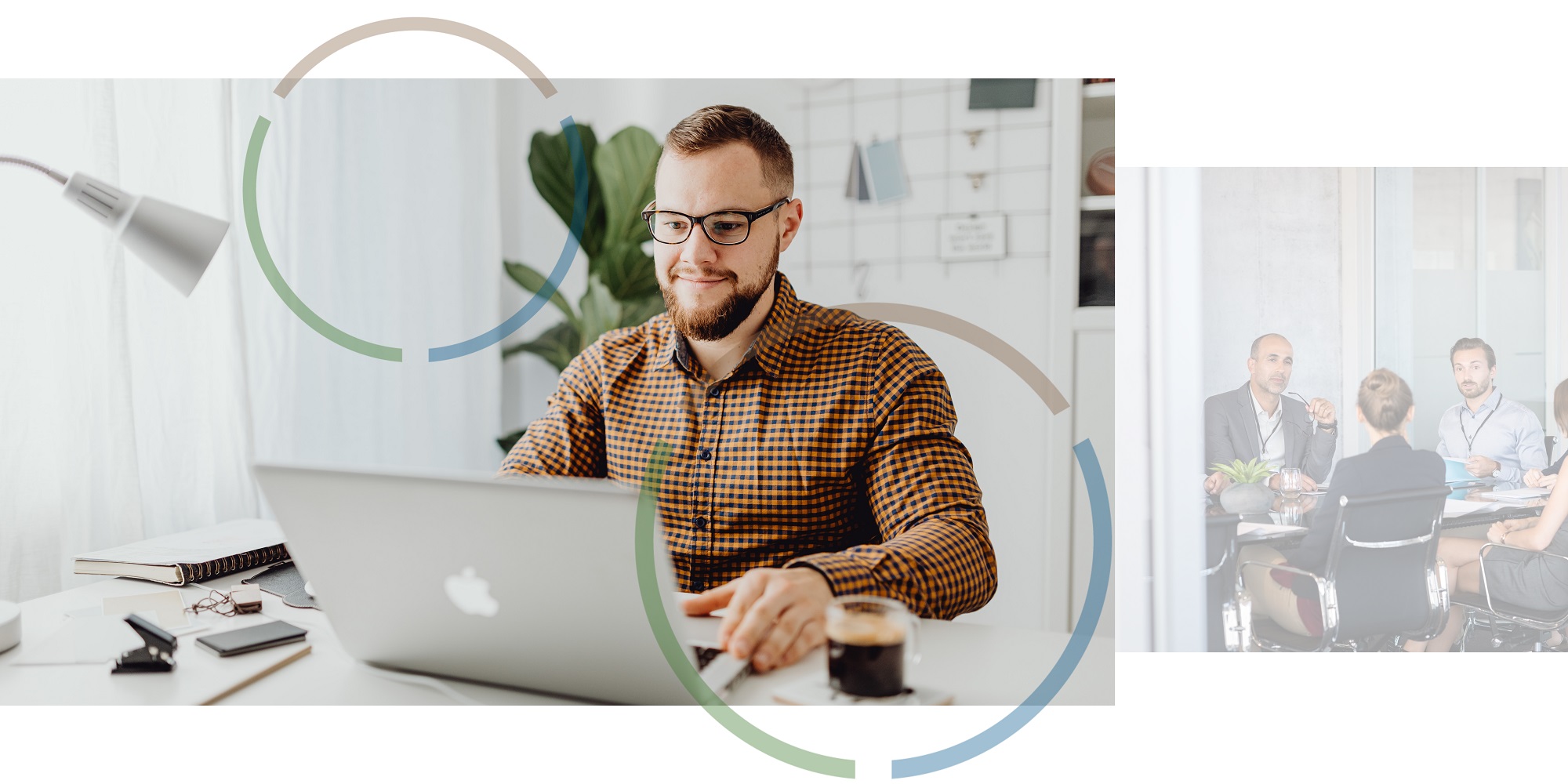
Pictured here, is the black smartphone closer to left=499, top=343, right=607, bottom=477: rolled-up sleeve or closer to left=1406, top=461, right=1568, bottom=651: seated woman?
left=499, top=343, right=607, bottom=477: rolled-up sleeve

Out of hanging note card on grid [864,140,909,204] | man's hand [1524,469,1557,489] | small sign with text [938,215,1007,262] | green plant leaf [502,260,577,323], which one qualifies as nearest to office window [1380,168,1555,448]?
man's hand [1524,469,1557,489]

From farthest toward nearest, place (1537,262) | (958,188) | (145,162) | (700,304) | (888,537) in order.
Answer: (958,188) < (1537,262) < (145,162) < (700,304) < (888,537)

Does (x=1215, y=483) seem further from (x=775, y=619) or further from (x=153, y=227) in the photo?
(x=153, y=227)

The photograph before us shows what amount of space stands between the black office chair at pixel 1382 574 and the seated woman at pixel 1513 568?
25mm

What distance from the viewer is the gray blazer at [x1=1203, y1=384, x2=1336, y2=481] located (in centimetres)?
A: 206

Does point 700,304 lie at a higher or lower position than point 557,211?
lower

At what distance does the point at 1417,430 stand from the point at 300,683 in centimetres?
203

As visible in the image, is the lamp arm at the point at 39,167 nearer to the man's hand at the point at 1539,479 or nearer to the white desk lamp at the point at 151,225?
the white desk lamp at the point at 151,225

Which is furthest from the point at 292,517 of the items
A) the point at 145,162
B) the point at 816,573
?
the point at 145,162

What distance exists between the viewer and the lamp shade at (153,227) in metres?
0.96

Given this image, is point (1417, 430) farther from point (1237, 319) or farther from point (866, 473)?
point (866, 473)

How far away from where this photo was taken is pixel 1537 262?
1969 mm

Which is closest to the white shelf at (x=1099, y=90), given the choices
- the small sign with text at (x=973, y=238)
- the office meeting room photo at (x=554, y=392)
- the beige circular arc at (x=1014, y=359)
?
the office meeting room photo at (x=554, y=392)

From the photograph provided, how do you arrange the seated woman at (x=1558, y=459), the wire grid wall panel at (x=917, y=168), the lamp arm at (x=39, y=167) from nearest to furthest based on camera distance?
the lamp arm at (x=39, y=167) → the seated woman at (x=1558, y=459) → the wire grid wall panel at (x=917, y=168)
